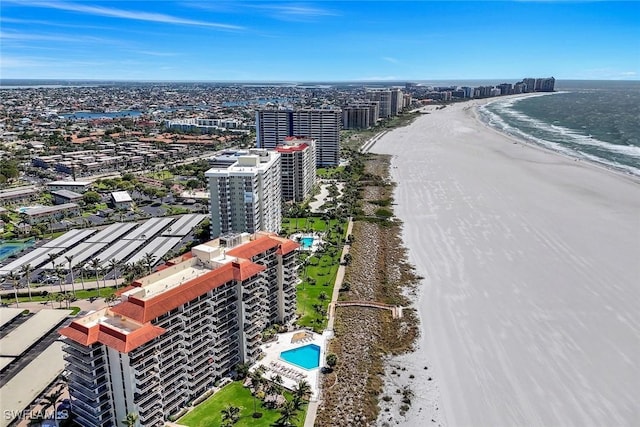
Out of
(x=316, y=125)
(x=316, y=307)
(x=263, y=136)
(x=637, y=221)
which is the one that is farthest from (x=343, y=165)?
(x=316, y=307)

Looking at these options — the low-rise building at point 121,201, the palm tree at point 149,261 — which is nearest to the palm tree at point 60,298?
the palm tree at point 149,261

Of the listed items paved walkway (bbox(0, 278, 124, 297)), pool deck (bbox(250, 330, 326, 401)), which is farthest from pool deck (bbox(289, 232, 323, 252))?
paved walkway (bbox(0, 278, 124, 297))

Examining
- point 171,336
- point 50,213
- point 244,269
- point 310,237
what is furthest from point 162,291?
point 50,213

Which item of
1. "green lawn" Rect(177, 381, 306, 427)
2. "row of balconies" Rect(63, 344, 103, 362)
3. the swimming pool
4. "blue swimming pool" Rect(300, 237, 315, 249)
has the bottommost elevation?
"green lawn" Rect(177, 381, 306, 427)

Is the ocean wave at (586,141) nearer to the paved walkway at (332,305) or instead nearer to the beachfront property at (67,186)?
the paved walkway at (332,305)

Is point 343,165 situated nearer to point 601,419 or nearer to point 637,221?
point 637,221

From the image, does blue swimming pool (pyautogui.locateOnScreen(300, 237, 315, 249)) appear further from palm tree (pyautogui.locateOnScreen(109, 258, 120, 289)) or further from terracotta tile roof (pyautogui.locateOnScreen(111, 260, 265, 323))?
terracotta tile roof (pyautogui.locateOnScreen(111, 260, 265, 323))
